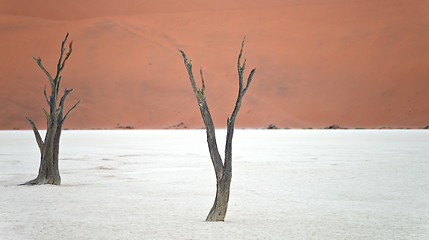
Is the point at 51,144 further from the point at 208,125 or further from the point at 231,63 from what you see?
the point at 231,63

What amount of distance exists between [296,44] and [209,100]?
Result: 39.5 feet

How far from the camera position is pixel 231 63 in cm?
5825

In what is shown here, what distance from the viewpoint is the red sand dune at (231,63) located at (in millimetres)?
51625

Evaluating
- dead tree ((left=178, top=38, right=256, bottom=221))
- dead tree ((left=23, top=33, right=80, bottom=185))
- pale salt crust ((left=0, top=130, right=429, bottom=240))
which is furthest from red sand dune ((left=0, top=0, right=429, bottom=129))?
dead tree ((left=178, top=38, right=256, bottom=221))

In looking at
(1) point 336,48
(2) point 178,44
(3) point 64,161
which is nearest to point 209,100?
(2) point 178,44

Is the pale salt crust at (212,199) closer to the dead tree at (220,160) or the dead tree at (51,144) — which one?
the dead tree at (220,160)

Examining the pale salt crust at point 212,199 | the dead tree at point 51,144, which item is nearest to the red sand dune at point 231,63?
the pale salt crust at point 212,199

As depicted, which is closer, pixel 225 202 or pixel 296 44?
pixel 225 202

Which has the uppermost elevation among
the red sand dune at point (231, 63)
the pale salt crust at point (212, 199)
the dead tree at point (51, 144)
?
the red sand dune at point (231, 63)

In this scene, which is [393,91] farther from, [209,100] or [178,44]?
[178,44]

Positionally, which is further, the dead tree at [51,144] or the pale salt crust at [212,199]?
the dead tree at [51,144]

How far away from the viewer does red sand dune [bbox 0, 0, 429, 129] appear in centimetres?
5162

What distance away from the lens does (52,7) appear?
69500 millimetres

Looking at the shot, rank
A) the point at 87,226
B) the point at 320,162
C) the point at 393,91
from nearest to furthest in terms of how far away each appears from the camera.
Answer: the point at 87,226 < the point at 320,162 < the point at 393,91
